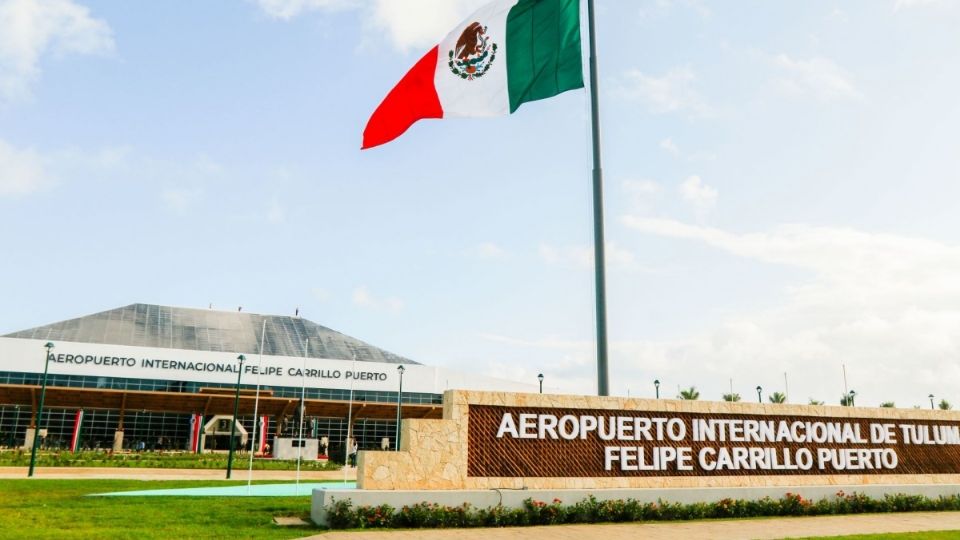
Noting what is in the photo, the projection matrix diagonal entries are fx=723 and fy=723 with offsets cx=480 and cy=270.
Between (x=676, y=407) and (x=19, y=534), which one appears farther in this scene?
(x=676, y=407)

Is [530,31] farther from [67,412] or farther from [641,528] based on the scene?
[67,412]

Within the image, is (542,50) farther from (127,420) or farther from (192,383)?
(127,420)

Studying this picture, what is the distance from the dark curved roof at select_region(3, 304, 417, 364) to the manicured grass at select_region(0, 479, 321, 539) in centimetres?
4999

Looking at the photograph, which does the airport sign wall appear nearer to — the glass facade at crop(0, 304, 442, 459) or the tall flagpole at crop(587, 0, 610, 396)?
the tall flagpole at crop(587, 0, 610, 396)

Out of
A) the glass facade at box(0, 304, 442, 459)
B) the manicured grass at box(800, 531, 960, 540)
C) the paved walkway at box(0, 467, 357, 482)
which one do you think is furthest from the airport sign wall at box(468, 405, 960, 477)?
the glass facade at box(0, 304, 442, 459)

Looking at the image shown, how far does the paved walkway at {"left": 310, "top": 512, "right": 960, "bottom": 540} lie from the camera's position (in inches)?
525

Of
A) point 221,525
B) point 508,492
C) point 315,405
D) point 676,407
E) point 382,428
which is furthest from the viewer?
point 382,428

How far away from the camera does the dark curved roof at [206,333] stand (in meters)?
68.4

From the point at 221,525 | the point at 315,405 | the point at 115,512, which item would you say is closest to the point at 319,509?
the point at 221,525

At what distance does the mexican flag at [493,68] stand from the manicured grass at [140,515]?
861 cm

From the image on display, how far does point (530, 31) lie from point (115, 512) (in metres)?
14.0

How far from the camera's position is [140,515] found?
50.0 feet

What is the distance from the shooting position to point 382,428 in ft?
250

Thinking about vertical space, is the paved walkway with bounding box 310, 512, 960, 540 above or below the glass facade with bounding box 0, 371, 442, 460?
below
